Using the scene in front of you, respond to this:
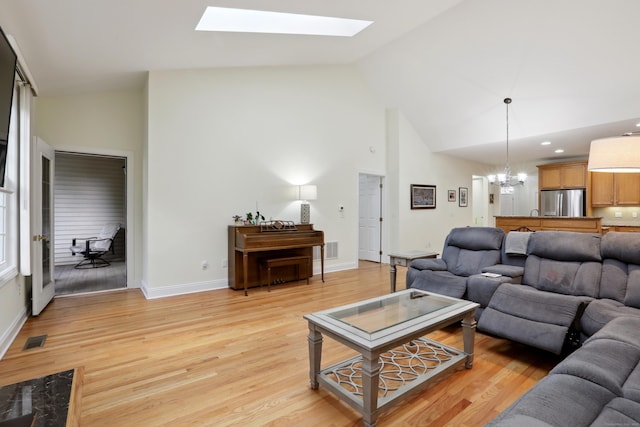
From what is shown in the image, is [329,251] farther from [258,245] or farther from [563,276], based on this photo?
[563,276]

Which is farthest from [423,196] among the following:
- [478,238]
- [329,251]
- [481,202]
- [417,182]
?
[478,238]

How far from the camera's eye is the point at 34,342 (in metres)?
2.90

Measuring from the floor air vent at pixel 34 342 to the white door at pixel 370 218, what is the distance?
18.3ft

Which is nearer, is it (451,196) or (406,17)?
(406,17)

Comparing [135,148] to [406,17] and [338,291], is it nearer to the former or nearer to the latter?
[338,291]

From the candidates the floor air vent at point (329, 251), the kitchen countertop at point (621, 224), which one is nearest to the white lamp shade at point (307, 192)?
the floor air vent at point (329, 251)

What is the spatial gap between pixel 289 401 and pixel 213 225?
320 cm

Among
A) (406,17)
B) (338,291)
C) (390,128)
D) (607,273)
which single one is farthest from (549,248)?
(390,128)

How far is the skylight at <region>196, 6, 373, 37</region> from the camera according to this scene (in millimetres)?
3351

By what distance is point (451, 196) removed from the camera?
802 centimetres

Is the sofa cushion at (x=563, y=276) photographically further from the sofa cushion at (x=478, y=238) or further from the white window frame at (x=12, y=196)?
the white window frame at (x=12, y=196)

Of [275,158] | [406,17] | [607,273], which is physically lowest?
[607,273]

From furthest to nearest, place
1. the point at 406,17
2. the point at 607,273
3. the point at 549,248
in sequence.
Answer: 1. the point at 406,17
2. the point at 549,248
3. the point at 607,273

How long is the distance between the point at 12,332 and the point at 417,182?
6.73 metres
